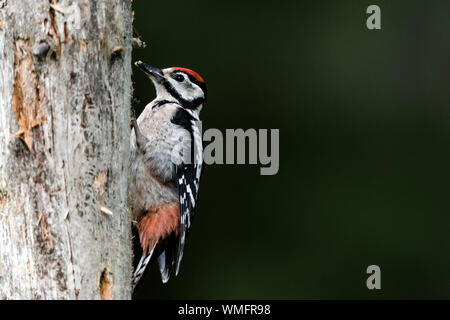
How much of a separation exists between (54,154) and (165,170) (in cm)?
124

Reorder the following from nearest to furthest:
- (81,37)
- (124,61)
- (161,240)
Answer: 1. (81,37)
2. (124,61)
3. (161,240)

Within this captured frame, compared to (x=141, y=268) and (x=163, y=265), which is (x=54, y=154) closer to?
(x=141, y=268)

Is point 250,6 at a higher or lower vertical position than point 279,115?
higher

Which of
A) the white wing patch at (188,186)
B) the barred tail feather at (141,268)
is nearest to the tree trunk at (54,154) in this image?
the barred tail feather at (141,268)

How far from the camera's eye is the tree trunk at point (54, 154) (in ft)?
8.20

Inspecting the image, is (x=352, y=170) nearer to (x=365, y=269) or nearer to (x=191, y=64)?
(x=365, y=269)

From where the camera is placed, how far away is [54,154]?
2521 mm

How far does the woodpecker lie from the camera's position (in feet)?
11.9

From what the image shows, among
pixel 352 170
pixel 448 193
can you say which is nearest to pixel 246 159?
pixel 352 170

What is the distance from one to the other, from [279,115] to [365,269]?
5.40 feet

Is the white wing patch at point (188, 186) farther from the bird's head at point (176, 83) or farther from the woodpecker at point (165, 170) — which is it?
the bird's head at point (176, 83)

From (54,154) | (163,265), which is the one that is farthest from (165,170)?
(54,154)

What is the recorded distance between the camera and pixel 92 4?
2592 millimetres

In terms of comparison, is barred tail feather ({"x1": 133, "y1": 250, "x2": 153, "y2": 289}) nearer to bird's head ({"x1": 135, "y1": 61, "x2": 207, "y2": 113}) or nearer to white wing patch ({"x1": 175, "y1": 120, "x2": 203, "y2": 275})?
white wing patch ({"x1": 175, "y1": 120, "x2": 203, "y2": 275})
